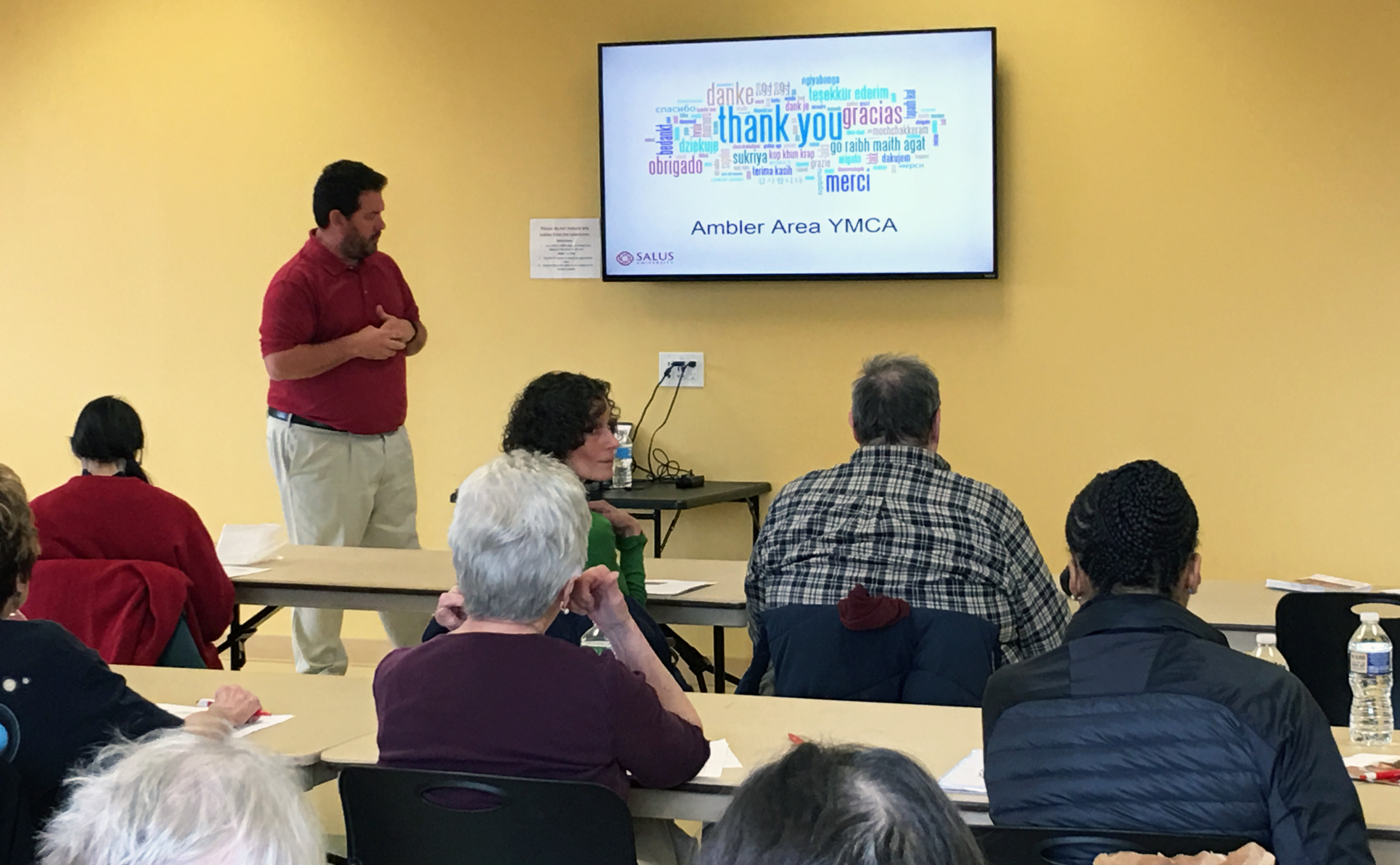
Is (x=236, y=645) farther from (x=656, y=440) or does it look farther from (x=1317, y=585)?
(x=1317, y=585)

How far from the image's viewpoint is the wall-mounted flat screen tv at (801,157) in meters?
5.12

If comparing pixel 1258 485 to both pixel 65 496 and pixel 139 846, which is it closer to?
pixel 65 496

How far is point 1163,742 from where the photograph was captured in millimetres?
1785

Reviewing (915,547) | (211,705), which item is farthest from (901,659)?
(211,705)

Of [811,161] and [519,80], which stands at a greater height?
[519,80]

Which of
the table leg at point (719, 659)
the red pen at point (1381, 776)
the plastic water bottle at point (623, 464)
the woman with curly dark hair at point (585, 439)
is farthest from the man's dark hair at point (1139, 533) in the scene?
the plastic water bottle at point (623, 464)

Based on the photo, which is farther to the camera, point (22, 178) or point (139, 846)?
point (22, 178)

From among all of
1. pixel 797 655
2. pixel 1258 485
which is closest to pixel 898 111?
pixel 1258 485

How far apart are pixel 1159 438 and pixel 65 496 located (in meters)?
3.59

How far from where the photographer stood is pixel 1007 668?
76.0 inches

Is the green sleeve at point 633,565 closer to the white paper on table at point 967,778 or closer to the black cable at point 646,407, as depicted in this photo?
the white paper on table at point 967,778

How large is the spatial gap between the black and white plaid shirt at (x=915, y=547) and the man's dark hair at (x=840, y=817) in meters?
2.05

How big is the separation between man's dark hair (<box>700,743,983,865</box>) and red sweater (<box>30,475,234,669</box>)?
2.81m

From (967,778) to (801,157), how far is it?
346 centimetres
